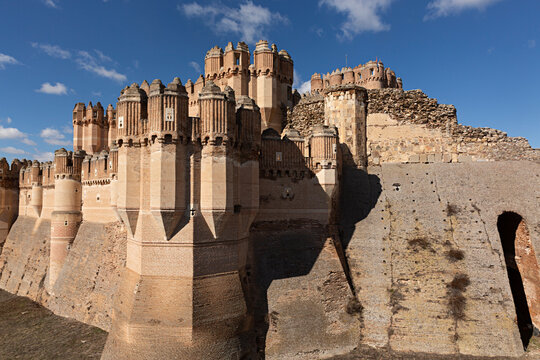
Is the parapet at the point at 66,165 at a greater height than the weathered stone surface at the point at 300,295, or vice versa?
the parapet at the point at 66,165

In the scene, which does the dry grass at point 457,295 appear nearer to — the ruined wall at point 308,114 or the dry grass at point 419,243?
the dry grass at point 419,243

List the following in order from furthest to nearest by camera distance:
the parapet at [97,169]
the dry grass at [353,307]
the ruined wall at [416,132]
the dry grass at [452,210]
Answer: the parapet at [97,169]
the ruined wall at [416,132]
the dry grass at [452,210]
the dry grass at [353,307]

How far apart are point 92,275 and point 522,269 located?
2813 centimetres

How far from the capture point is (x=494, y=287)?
1734cm

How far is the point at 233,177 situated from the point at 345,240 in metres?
8.79

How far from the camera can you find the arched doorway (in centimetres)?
1892

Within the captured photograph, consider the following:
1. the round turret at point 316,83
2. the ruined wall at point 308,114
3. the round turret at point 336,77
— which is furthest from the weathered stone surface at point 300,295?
the round turret at point 316,83

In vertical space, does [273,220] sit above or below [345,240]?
above

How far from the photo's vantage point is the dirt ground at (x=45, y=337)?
19.8m

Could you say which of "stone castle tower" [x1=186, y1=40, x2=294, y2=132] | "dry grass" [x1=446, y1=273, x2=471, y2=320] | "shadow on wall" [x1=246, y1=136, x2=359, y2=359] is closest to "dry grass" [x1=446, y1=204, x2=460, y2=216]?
"dry grass" [x1=446, y1=273, x2=471, y2=320]

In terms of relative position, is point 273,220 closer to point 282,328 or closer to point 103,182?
point 282,328

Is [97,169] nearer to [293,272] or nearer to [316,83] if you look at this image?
[293,272]

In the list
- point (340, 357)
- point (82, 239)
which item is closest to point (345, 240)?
point (340, 357)

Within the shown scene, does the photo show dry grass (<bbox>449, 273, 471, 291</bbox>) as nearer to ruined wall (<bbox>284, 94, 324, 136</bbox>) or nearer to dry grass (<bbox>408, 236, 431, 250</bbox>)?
dry grass (<bbox>408, 236, 431, 250</bbox>)
